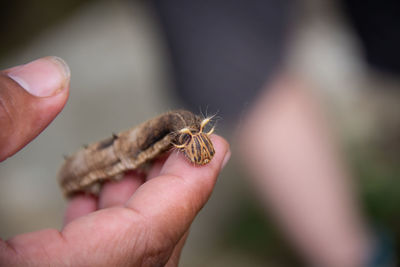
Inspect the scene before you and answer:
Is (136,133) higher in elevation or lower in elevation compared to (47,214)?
higher

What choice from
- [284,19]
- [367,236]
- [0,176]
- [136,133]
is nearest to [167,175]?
[136,133]

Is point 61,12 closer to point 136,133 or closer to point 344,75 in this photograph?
point 136,133

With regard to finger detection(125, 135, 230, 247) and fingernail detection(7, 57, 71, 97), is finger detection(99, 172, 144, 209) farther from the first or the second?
fingernail detection(7, 57, 71, 97)

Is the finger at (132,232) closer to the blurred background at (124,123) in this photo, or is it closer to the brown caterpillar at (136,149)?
the brown caterpillar at (136,149)

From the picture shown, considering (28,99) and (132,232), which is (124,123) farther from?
(132,232)

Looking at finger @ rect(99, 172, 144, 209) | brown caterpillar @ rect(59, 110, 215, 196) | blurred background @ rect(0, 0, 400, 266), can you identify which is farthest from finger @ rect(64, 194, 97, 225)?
blurred background @ rect(0, 0, 400, 266)
